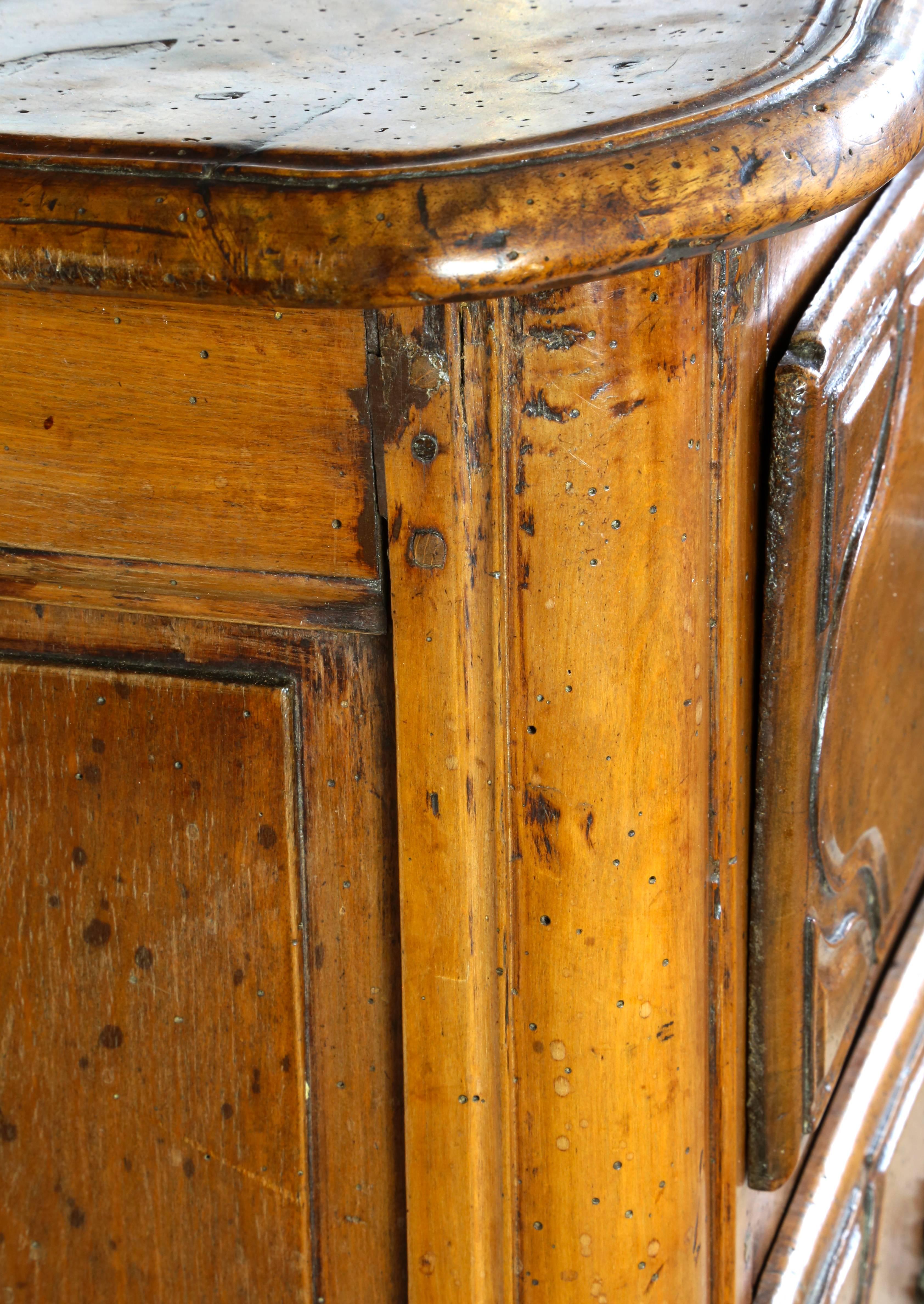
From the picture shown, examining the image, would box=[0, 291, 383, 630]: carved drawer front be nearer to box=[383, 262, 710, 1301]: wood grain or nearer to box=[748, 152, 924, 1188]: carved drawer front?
box=[383, 262, 710, 1301]: wood grain

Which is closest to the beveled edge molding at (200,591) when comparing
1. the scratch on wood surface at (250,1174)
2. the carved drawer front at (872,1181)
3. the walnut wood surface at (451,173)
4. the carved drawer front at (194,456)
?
the carved drawer front at (194,456)

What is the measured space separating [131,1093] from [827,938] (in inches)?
18.3

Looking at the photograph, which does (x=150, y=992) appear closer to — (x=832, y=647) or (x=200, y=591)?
(x=200, y=591)

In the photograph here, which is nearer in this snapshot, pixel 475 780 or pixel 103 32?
pixel 475 780

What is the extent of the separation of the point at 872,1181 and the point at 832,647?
0.59m

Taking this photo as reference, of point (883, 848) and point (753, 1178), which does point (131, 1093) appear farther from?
point (883, 848)

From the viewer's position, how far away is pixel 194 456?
2.28ft

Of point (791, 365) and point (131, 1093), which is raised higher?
point (791, 365)

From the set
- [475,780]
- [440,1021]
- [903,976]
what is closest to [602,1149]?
[440,1021]

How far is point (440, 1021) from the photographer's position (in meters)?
0.77

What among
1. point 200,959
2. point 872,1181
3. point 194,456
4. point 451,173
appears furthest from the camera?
point 872,1181

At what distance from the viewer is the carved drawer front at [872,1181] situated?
1083mm

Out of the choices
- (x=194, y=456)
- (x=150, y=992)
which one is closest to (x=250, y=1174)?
(x=150, y=992)

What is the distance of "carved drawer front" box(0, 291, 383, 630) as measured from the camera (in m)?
0.67
